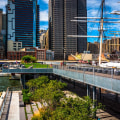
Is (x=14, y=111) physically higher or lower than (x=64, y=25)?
lower

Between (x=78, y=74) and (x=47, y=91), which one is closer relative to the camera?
(x=47, y=91)

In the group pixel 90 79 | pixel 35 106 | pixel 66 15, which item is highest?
pixel 66 15

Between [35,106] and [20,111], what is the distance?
10.5ft

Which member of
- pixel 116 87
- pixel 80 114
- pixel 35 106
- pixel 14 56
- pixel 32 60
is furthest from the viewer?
pixel 14 56

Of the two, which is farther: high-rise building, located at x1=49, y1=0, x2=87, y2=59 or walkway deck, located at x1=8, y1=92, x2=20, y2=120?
high-rise building, located at x1=49, y1=0, x2=87, y2=59

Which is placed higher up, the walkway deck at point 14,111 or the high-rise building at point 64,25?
the high-rise building at point 64,25

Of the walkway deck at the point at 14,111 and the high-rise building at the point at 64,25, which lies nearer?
the walkway deck at the point at 14,111

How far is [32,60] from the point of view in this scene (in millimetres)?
100375

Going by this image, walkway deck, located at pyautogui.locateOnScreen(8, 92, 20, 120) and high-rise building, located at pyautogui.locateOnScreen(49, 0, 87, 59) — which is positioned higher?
high-rise building, located at pyautogui.locateOnScreen(49, 0, 87, 59)

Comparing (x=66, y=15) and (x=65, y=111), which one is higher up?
(x=66, y=15)

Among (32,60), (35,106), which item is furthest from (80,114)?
(32,60)

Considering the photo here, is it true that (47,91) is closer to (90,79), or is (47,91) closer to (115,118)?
(90,79)

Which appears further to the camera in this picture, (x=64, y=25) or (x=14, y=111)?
(x=64, y=25)

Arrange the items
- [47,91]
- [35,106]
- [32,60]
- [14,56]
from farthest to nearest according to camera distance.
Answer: [14,56] < [32,60] < [35,106] < [47,91]
